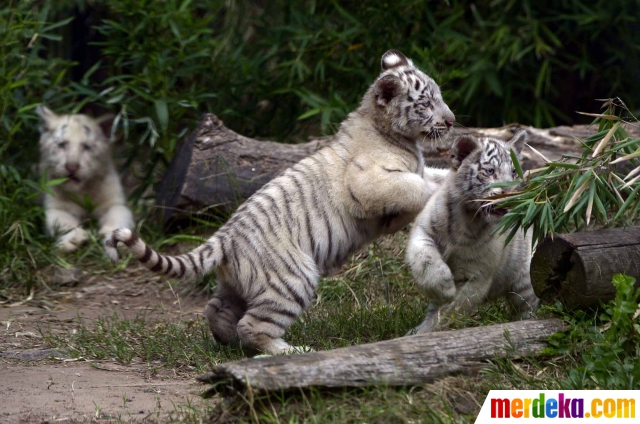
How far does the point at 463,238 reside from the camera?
411 centimetres

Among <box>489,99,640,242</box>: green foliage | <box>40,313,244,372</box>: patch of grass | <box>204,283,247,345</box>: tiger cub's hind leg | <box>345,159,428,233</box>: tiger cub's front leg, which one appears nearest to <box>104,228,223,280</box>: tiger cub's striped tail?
<box>204,283,247,345</box>: tiger cub's hind leg

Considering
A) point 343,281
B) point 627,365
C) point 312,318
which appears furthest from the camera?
point 343,281

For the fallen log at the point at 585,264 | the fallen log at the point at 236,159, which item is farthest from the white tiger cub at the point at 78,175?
the fallen log at the point at 585,264

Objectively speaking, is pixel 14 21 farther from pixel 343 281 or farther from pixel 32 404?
pixel 32 404

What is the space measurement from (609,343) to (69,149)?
505 centimetres

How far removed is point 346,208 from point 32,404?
186 cm

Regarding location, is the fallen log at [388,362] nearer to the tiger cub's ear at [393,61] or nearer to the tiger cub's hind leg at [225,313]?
the tiger cub's hind leg at [225,313]

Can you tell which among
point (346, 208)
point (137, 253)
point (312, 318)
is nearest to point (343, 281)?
point (312, 318)

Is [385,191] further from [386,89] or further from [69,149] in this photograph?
[69,149]

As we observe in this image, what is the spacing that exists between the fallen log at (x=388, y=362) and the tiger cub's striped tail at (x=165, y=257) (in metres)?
1.04

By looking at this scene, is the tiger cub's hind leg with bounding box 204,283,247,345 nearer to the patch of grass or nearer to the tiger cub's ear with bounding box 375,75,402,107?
the patch of grass

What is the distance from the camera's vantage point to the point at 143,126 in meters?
7.14

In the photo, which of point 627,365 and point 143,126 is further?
point 143,126

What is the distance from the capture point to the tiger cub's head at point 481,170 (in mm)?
4031
